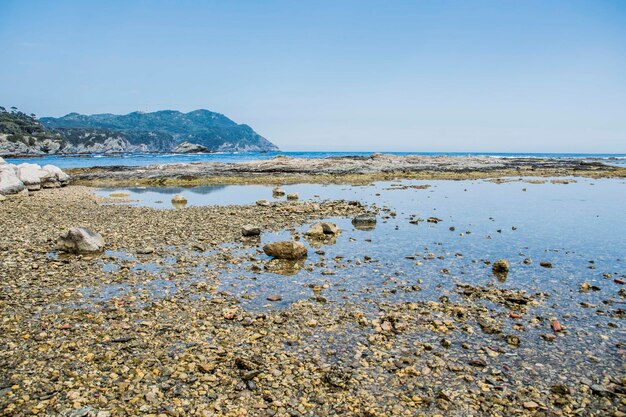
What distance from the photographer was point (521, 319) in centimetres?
1131

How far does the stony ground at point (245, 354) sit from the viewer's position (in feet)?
24.3

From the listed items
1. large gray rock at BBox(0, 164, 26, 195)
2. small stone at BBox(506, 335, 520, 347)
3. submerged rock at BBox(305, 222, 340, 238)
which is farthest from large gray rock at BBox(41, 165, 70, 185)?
small stone at BBox(506, 335, 520, 347)

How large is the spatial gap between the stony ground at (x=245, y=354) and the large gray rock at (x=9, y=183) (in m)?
32.2

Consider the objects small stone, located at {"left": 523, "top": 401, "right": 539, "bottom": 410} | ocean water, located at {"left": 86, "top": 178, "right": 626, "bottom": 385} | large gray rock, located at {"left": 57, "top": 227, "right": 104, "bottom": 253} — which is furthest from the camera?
large gray rock, located at {"left": 57, "top": 227, "right": 104, "bottom": 253}

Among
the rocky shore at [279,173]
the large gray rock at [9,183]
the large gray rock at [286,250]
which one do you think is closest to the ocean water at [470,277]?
the large gray rock at [286,250]

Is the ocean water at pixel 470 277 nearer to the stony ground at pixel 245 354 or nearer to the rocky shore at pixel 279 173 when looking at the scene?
the stony ground at pixel 245 354

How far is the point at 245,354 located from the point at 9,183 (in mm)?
44344

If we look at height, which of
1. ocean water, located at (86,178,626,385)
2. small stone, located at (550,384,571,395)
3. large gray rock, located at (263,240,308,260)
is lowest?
small stone, located at (550,384,571,395)

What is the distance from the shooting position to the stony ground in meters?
7.40

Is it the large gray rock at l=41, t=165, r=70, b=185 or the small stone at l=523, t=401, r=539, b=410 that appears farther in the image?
the large gray rock at l=41, t=165, r=70, b=185

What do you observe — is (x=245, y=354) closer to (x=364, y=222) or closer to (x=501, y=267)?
(x=501, y=267)

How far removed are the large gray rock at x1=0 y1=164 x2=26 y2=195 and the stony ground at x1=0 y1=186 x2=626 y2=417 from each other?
32.2m

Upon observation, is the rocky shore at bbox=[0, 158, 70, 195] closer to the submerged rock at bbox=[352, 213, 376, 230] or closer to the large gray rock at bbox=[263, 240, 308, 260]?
the large gray rock at bbox=[263, 240, 308, 260]

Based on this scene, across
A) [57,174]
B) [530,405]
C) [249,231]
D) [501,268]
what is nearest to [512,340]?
[530,405]
